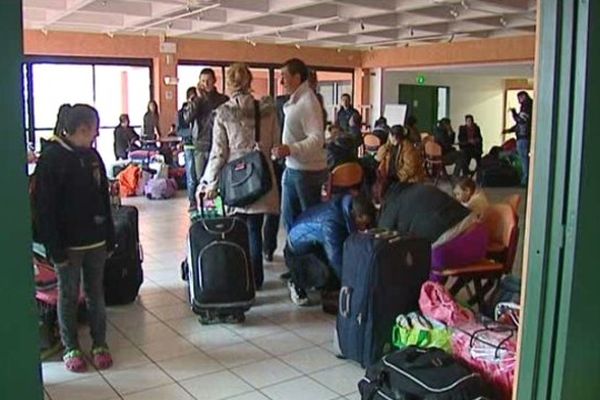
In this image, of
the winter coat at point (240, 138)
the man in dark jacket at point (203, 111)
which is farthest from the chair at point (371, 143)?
the winter coat at point (240, 138)

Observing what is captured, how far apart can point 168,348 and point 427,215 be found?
1576 mm

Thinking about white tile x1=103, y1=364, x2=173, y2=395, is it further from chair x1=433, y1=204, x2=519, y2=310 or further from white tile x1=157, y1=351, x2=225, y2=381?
chair x1=433, y1=204, x2=519, y2=310

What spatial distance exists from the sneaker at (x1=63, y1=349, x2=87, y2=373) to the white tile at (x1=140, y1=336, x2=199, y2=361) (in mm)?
337

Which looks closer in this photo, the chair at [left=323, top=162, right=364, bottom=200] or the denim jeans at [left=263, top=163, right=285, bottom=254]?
the chair at [left=323, top=162, right=364, bottom=200]

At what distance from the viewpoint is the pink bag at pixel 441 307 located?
2.84 metres

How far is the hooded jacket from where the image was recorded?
2.82m

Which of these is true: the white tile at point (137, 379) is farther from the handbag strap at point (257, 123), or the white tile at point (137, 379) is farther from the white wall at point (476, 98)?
the white wall at point (476, 98)

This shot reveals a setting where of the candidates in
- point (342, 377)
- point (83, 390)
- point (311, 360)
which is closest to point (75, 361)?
point (83, 390)

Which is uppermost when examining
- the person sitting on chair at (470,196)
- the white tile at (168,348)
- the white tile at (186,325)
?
the person sitting on chair at (470,196)

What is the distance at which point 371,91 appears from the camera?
1484 cm

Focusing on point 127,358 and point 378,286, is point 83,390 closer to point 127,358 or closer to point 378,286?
point 127,358

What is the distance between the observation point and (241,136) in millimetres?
4059

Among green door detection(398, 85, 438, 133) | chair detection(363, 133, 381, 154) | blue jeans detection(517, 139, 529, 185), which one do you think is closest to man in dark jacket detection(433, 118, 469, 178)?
blue jeans detection(517, 139, 529, 185)

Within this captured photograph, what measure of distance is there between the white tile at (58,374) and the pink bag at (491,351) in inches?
67.4
